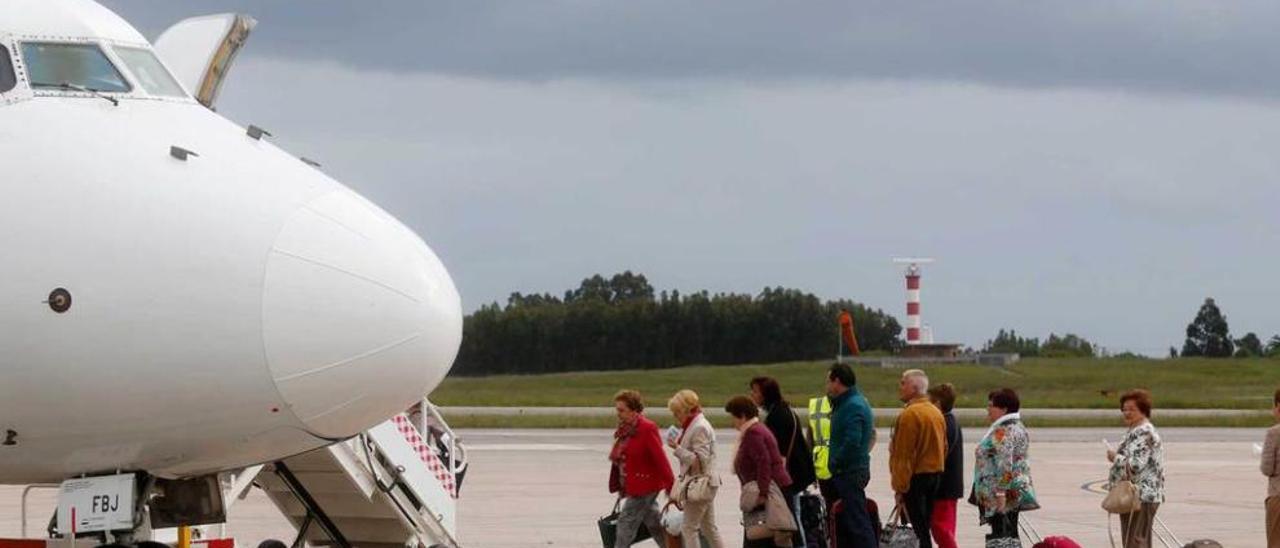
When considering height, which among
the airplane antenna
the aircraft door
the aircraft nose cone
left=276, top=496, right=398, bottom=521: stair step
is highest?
the aircraft door

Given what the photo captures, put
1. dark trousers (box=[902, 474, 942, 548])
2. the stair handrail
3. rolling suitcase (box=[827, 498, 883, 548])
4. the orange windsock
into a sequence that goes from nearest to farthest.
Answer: the stair handrail, dark trousers (box=[902, 474, 942, 548]), rolling suitcase (box=[827, 498, 883, 548]), the orange windsock

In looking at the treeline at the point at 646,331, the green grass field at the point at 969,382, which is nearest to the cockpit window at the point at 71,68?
the green grass field at the point at 969,382

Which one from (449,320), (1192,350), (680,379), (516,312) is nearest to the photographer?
(449,320)

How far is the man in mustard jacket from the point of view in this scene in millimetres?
18719

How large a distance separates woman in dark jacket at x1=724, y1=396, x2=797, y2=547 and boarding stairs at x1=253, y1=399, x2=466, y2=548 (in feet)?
8.73

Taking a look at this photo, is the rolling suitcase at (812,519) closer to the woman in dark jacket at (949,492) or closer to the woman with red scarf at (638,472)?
the woman in dark jacket at (949,492)

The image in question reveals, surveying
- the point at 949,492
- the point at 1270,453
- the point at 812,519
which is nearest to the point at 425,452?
the point at 812,519

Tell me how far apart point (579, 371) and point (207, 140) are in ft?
335

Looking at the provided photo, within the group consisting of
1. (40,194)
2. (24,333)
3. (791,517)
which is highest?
(40,194)

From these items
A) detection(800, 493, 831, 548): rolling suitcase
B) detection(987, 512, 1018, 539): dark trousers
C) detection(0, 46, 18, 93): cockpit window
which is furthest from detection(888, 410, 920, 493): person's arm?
detection(0, 46, 18, 93): cockpit window

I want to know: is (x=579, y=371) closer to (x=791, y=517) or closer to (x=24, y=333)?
(x=791, y=517)

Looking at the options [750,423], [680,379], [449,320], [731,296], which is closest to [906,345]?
[731,296]

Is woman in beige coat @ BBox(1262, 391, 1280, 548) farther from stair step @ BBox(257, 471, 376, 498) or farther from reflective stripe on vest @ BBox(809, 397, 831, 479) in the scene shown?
stair step @ BBox(257, 471, 376, 498)

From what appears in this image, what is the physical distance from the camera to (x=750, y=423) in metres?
18.6
